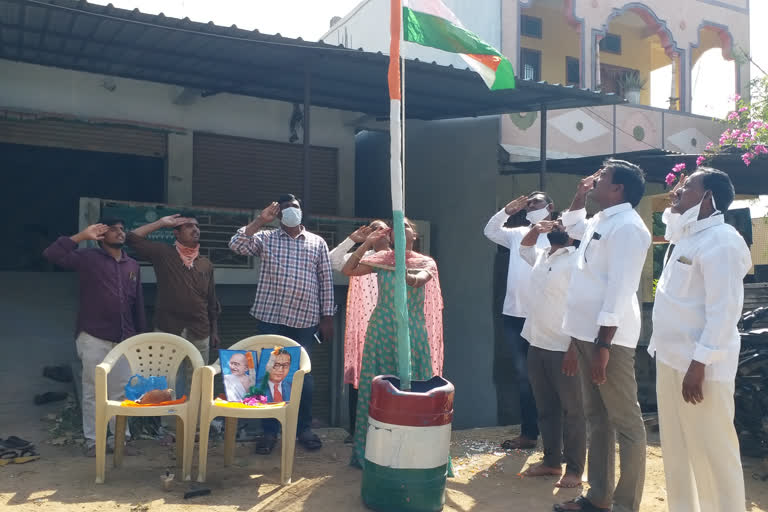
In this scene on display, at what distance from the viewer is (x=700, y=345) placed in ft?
10.9

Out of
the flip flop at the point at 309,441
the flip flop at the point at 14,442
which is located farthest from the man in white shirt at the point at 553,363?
the flip flop at the point at 14,442

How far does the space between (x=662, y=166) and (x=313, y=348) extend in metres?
5.70

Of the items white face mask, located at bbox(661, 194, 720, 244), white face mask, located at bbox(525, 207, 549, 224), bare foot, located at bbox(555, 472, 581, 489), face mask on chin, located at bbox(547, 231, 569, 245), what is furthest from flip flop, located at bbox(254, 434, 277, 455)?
white face mask, located at bbox(661, 194, 720, 244)

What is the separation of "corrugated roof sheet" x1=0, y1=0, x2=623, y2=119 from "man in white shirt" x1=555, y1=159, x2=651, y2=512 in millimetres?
3655

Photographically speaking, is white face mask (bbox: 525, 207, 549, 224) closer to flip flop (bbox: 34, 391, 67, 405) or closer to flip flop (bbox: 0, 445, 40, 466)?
flip flop (bbox: 0, 445, 40, 466)

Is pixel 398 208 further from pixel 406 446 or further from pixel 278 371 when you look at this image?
pixel 278 371

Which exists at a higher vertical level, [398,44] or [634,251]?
[398,44]

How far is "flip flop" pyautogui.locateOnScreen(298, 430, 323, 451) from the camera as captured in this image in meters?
5.42

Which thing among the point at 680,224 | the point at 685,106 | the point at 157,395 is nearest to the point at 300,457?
the point at 157,395

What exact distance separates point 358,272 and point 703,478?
2380 mm

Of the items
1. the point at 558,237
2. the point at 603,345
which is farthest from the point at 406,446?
the point at 558,237

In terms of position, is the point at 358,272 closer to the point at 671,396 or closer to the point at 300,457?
the point at 300,457

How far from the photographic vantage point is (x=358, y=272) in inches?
187

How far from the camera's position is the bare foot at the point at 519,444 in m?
5.65
